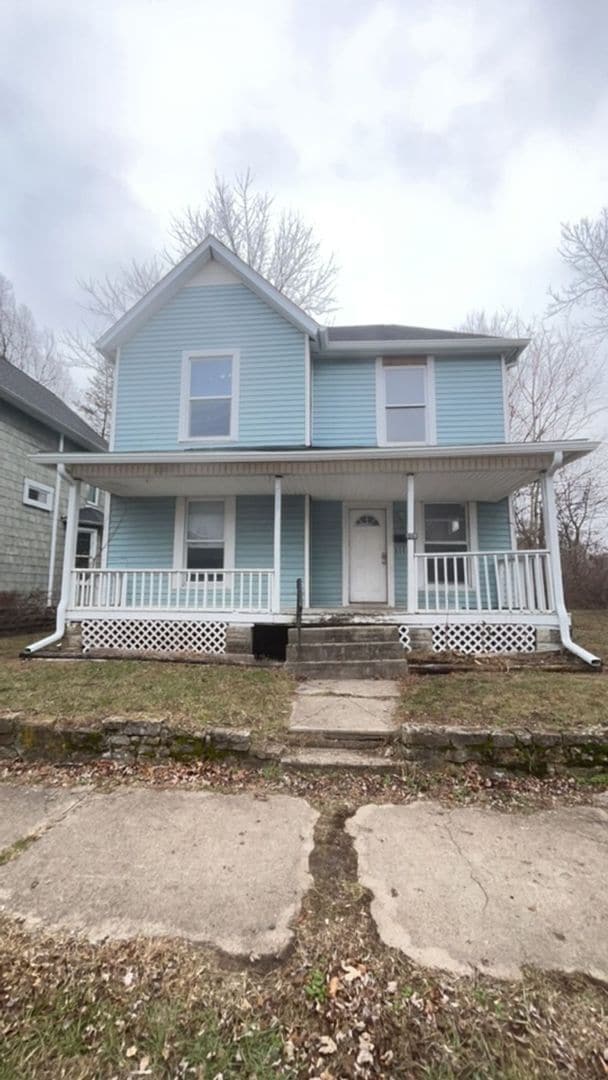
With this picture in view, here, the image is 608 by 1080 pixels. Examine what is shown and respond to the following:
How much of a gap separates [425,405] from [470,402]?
0.90 metres

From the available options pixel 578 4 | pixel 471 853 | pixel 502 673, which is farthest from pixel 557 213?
pixel 471 853

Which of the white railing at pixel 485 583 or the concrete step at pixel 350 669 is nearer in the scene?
the concrete step at pixel 350 669

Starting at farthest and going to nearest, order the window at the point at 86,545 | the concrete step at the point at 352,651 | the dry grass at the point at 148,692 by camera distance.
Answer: the window at the point at 86,545
the concrete step at the point at 352,651
the dry grass at the point at 148,692

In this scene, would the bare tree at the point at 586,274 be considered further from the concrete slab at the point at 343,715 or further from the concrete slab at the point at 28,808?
the concrete slab at the point at 28,808

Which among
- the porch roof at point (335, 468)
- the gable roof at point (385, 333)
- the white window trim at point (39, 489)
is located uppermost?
the gable roof at point (385, 333)

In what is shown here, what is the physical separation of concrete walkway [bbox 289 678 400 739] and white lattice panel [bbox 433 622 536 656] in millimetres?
1613

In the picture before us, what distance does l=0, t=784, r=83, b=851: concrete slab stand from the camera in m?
2.84

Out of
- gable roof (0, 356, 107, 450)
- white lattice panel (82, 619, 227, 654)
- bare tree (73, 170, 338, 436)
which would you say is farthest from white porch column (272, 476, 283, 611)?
bare tree (73, 170, 338, 436)

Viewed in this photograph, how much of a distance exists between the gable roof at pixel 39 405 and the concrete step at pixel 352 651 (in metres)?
8.99

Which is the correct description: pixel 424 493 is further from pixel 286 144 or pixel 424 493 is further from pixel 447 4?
pixel 286 144

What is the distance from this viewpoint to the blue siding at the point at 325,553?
8797mm

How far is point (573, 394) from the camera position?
1870 centimetres

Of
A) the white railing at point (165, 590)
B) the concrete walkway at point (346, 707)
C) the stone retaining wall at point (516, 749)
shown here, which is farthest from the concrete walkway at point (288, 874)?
the white railing at point (165, 590)

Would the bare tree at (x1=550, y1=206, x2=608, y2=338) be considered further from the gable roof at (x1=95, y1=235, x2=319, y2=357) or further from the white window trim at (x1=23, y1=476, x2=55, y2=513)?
the white window trim at (x1=23, y1=476, x2=55, y2=513)
